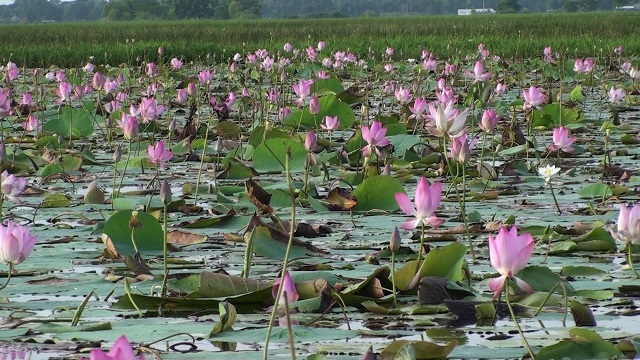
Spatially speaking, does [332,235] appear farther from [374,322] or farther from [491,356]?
[491,356]

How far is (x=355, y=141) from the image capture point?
5.02 m

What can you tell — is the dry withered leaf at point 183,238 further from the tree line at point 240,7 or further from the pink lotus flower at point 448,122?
the tree line at point 240,7

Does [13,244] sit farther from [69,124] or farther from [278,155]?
[69,124]

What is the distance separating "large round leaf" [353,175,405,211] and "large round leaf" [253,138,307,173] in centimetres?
89

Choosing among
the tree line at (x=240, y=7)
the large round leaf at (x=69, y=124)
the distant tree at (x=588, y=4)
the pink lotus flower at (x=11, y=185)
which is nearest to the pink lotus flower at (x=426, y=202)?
the pink lotus flower at (x=11, y=185)

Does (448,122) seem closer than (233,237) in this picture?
Yes

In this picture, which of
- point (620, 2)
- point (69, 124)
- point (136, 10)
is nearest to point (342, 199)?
point (69, 124)

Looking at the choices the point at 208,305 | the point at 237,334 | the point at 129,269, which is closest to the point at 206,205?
the point at 129,269

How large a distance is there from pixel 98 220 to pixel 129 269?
815 millimetres

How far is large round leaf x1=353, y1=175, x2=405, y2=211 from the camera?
3.46m

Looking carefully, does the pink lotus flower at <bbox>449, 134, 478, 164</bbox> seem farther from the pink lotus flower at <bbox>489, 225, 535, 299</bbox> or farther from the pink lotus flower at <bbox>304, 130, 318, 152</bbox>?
the pink lotus flower at <bbox>489, 225, 535, 299</bbox>

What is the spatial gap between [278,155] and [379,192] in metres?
1.11

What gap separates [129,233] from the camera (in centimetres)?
292

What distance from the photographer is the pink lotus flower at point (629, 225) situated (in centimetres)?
229
